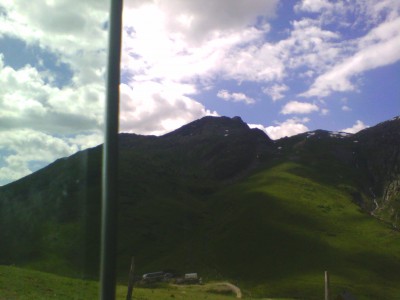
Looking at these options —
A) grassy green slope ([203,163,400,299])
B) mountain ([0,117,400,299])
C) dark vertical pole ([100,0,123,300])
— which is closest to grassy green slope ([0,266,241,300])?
dark vertical pole ([100,0,123,300])

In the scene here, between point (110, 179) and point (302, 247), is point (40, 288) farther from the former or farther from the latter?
point (302, 247)

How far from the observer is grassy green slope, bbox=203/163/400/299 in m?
117

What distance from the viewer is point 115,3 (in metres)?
6.45

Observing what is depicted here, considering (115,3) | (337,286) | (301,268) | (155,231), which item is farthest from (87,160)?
(115,3)

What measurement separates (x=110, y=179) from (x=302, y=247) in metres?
145

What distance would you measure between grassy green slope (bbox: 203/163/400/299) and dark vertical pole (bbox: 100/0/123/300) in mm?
98596

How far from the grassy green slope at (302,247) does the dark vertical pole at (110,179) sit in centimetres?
9860

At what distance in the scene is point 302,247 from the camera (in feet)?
477

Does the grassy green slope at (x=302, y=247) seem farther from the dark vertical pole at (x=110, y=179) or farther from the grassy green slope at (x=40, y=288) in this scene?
the dark vertical pole at (x=110, y=179)

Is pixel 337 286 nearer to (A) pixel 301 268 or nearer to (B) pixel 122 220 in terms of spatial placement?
(A) pixel 301 268

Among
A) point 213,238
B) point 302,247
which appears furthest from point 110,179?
point 213,238

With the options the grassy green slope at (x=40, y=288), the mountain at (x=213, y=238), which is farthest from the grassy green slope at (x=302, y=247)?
the grassy green slope at (x=40, y=288)

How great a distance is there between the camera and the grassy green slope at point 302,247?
383 ft

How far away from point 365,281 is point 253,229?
44993mm
